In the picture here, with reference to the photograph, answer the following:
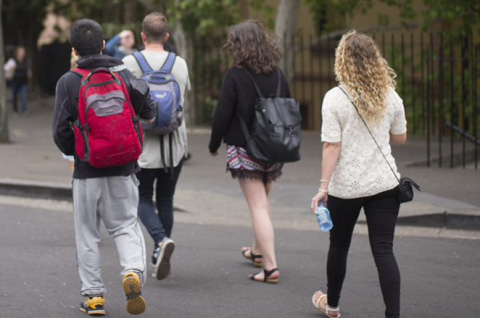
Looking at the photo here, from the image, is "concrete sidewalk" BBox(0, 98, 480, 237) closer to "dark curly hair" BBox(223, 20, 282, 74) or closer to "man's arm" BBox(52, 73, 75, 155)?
"dark curly hair" BBox(223, 20, 282, 74)

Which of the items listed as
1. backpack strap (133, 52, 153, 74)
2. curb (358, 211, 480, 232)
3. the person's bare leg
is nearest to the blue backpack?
backpack strap (133, 52, 153, 74)

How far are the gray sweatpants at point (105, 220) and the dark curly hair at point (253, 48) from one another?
142 cm

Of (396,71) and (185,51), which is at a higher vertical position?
(185,51)

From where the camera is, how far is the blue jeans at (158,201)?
758 centimetres

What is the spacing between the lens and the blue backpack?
7344mm

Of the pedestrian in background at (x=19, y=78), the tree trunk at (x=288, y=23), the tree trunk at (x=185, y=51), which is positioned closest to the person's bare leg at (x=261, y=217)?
the tree trunk at (x=288, y=23)

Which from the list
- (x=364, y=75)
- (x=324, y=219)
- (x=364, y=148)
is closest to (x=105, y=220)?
(x=324, y=219)

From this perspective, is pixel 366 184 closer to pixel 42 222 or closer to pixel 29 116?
pixel 42 222

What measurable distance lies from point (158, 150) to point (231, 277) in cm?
108

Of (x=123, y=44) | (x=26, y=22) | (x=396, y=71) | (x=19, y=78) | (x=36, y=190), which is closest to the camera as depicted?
(x=123, y=44)

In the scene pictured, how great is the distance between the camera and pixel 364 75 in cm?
589

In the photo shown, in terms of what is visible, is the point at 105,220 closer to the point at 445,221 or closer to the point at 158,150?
the point at 158,150

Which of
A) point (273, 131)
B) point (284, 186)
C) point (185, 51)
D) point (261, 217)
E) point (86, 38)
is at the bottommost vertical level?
point (284, 186)

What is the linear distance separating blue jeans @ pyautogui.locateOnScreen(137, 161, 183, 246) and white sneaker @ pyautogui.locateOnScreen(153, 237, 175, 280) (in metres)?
0.20
